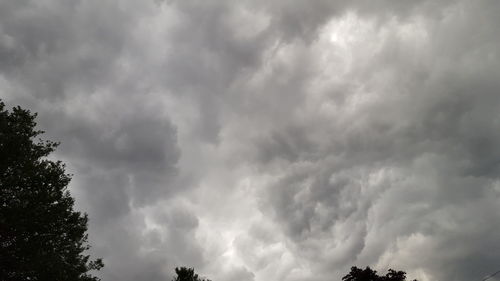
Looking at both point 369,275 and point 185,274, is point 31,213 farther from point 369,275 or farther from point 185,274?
point 369,275

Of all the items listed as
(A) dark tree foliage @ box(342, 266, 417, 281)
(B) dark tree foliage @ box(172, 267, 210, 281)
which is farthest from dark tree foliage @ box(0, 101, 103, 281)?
(A) dark tree foliage @ box(342, 266, 417, 281)

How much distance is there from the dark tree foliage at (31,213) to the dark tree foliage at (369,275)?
74.2ft

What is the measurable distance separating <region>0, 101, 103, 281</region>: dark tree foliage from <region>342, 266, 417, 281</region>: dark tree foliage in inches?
890

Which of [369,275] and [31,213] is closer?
[31,213]

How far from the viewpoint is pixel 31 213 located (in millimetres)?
16547

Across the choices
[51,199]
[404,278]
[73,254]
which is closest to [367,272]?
[404,278]

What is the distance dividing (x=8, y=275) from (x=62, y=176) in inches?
217

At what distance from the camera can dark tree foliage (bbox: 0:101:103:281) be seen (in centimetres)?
1617

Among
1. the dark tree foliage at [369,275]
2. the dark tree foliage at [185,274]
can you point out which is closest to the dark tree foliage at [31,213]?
the dark tree foliage at [185,274]

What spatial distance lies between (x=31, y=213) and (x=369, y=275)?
27.4m

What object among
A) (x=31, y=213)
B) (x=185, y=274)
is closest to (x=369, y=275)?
(x=185, y=274)

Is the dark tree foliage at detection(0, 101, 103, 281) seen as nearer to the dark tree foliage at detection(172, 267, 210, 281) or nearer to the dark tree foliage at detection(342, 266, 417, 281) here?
the dark tree foliage at detection(172, 267, 210, 281)

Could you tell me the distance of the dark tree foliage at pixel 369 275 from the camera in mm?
30594

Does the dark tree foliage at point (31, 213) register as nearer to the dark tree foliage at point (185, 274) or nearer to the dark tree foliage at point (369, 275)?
the dark tree foliage at point (185, 274)
